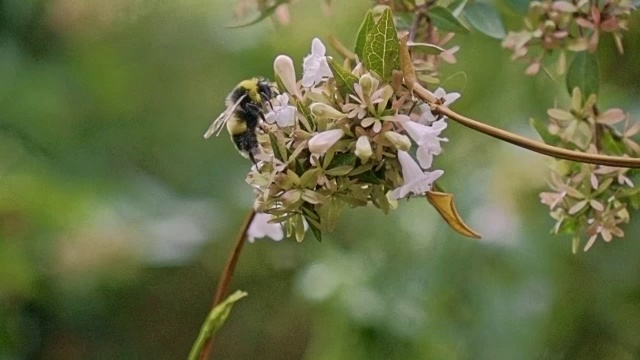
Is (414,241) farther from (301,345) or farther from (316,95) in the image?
(316,95)

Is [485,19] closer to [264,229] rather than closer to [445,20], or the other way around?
[445,20]

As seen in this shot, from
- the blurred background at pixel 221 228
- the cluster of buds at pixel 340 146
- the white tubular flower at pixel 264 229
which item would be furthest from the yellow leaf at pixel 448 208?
the blurred background at pixel 221 228

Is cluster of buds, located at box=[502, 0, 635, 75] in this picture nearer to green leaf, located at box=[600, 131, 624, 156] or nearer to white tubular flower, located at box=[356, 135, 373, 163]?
green leaf, located at box=[600, 131, 624, 156]

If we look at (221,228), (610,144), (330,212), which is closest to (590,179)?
(610,144)

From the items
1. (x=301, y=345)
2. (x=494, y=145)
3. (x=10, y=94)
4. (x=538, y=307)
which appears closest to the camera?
(x=538, y=307)

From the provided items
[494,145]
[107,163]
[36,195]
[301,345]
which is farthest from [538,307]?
[107,163]

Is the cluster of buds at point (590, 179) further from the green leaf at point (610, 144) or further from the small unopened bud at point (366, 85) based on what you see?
the small unopened bud at point (366, 85)
